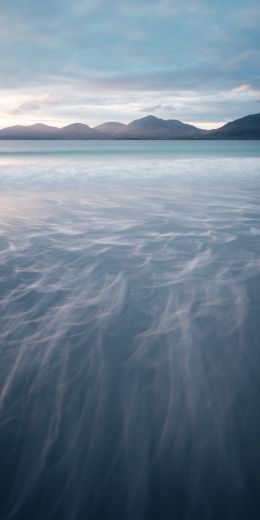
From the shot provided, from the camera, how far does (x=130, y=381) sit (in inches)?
122

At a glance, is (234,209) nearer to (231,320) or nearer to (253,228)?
(253,228)

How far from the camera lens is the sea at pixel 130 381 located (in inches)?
88.6

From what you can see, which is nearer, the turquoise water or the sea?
the sea

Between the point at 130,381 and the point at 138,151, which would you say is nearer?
the point at 130,381

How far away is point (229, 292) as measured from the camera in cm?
470

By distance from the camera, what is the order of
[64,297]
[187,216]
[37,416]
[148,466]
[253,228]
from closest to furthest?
[148,466]
[37,416]
[64,297]
[253,228]
[187,216]

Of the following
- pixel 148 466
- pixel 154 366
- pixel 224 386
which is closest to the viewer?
pixel 148 466

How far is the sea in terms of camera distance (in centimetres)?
225

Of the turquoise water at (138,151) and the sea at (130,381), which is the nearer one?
the sea at (130,381)

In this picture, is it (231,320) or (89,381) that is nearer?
(89,381)

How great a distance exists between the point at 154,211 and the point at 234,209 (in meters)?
2.48

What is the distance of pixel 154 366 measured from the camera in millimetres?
3316

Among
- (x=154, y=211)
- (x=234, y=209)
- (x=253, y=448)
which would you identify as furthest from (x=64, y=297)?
(x=234, y=209)

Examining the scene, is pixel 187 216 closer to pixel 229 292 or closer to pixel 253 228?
pixel 253 228
